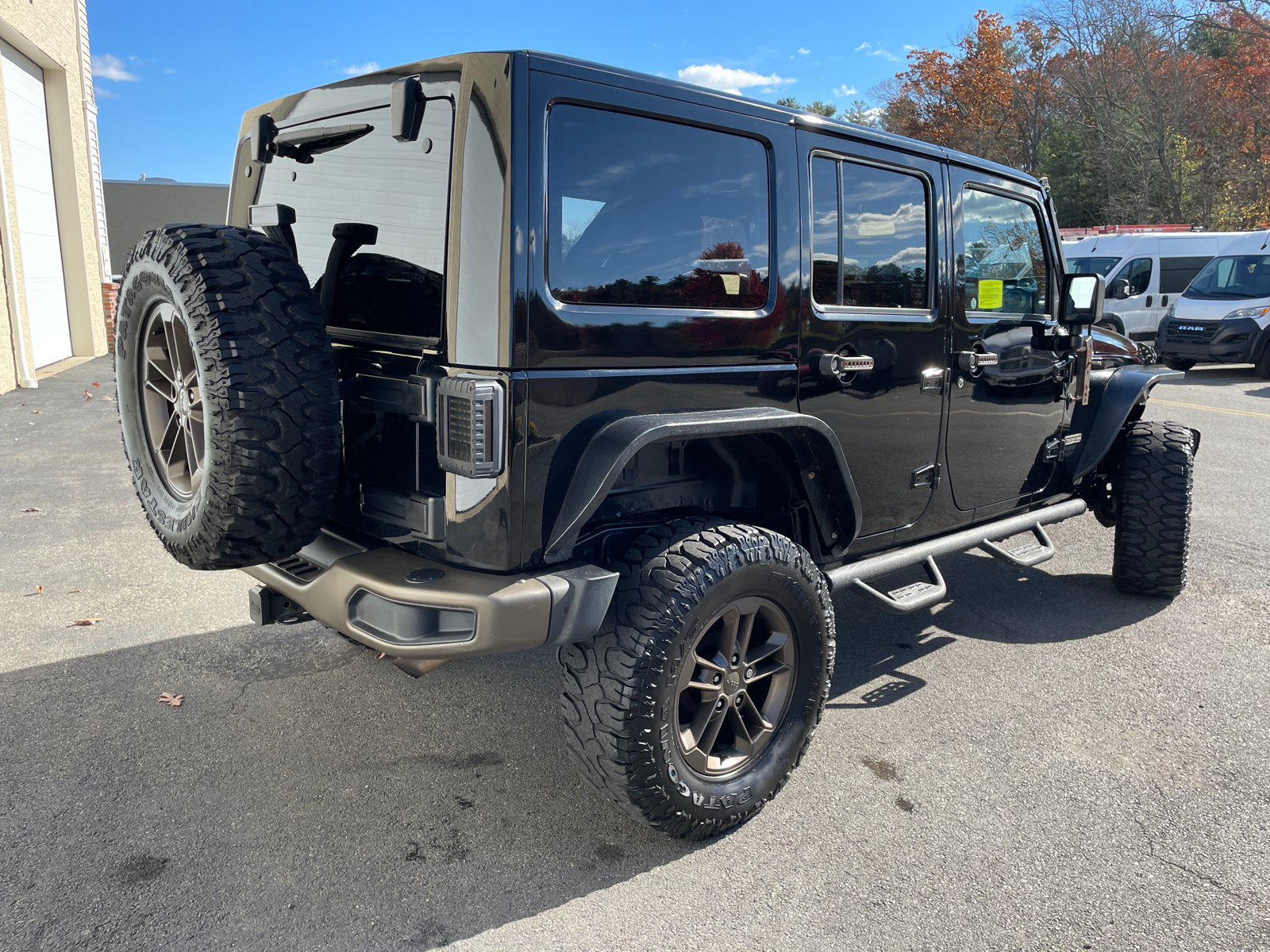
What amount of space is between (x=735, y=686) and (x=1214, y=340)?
583 inches

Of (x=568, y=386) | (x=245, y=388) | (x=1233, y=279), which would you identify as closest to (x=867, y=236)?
(x=568, y=386)

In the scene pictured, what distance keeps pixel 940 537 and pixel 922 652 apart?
591 millimetres

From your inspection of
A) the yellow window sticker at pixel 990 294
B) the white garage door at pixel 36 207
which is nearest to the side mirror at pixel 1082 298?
the yellow window sticker at pixel 990 294

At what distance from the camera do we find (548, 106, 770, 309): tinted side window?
7.91 ft

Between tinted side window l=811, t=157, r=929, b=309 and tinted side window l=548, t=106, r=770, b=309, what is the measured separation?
0.94ft

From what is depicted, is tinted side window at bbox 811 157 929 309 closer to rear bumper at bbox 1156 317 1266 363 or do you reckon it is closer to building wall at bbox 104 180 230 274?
rear bumper at bbox 1156 317 1266 363

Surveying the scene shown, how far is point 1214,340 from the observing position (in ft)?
47.2

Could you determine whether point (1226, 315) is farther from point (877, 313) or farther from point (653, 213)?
point (653, 213)

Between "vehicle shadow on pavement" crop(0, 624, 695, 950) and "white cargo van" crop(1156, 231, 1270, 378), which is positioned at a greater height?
"white cargo van" crop(1156, 231, 1270, 378)

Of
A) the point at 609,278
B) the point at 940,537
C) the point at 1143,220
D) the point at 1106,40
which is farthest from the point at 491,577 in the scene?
the point at 1106,40

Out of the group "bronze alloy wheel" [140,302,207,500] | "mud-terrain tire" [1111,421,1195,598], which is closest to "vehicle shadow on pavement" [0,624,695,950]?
"bronze alloy wheel" [140,302,207,500]

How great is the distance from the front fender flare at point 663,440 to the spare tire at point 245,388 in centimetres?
64

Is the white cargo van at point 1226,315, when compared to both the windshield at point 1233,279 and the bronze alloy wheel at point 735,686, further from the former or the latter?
the bronze alloy wheel at point 735,686

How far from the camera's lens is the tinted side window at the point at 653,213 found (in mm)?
2412
